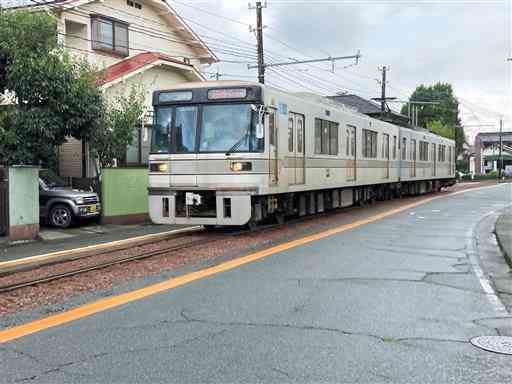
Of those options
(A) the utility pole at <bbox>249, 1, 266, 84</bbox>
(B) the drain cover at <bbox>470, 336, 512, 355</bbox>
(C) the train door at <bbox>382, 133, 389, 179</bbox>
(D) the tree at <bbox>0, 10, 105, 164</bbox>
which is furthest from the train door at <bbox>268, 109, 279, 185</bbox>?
(A) the utility pole at <bbox>249, 1, 266, 84</bbox>

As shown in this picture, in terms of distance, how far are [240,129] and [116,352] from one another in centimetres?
744

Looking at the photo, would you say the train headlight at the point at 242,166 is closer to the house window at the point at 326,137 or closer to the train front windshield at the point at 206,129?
the train front windshield at the point at 206,129

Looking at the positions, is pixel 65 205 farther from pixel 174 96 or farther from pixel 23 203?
pixel 174 96

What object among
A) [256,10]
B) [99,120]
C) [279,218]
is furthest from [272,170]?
[256,10]

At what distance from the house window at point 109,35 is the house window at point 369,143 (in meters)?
10.4

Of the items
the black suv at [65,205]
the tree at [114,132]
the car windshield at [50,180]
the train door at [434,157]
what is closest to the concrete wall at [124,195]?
the black suv at [65,205]

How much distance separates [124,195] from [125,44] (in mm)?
9650

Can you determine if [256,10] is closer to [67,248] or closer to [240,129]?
[240,129]

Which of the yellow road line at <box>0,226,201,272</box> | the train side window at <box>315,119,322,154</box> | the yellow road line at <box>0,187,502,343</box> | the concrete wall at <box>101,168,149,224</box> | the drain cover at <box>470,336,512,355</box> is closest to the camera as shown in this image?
the drain cover at <box>470,336,512,355</box>

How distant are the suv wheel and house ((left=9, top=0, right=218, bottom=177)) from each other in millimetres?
3575

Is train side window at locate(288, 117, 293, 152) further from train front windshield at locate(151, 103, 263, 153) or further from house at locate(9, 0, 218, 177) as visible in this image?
house at locate(9, 0, 218, 177)

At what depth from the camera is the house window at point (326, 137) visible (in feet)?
50.2

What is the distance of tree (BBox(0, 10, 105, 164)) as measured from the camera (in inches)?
560

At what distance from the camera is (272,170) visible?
1232 centimetres
